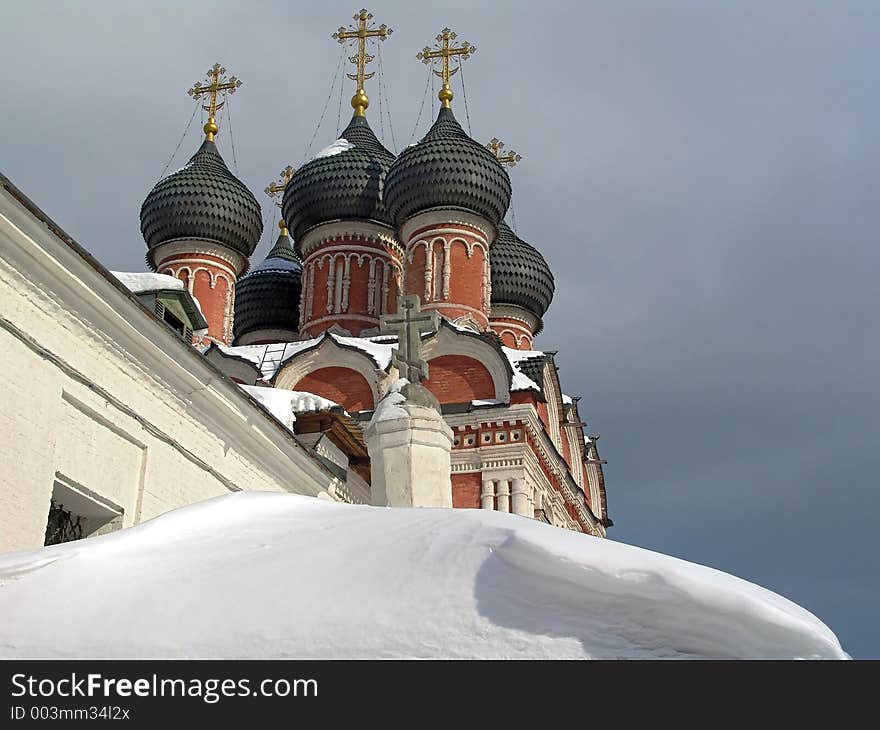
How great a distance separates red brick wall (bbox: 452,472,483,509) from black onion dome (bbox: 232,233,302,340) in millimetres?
8480

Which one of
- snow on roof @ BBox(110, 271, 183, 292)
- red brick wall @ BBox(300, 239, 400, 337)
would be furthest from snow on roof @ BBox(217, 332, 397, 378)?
snow on roof @ BBox(110, 271, 183, 292)

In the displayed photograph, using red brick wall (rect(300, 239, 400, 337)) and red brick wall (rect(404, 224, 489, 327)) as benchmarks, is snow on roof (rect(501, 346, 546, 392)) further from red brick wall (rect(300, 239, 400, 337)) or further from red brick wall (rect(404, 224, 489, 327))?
red brick wall (rect(300, 239, 400, 337))

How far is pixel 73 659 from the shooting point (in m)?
1.74

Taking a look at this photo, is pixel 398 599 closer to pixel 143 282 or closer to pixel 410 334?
pixel 410 334

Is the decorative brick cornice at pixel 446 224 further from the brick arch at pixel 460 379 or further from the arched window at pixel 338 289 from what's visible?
the brick arch at pixel 460 379

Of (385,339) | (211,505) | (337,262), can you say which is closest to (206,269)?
(337,262)

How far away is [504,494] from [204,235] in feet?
31.1

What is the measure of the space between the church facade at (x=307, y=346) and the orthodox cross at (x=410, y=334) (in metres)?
0.02

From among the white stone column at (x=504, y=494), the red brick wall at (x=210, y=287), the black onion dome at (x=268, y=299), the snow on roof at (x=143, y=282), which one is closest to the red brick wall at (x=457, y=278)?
the white stone column at (x=504, y=494)

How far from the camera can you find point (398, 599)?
1.76 metres

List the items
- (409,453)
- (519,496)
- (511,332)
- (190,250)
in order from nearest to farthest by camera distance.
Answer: (409,453) < (519,496) < (190,250) < (511,332)

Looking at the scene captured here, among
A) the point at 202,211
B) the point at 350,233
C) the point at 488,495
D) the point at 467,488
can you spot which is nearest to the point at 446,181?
the point at 350,233

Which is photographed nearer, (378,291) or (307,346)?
(307,346)

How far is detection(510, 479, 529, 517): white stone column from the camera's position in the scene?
15875mm
